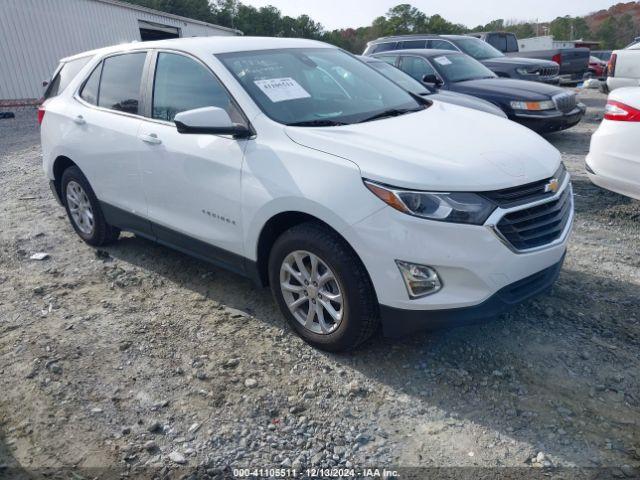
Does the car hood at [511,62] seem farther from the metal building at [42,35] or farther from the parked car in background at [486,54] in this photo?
the metal building at [42,35]

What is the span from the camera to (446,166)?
2705mm

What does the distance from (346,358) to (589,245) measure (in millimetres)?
A: 2598

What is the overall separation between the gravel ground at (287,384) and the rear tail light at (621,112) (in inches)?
42.1

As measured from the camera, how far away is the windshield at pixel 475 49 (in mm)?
11749

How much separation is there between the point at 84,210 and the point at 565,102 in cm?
717

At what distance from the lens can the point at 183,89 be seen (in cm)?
371

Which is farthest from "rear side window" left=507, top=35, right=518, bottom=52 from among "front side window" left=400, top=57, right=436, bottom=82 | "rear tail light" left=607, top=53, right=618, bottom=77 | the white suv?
the white suv

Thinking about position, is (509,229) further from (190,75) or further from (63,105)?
(63,105)

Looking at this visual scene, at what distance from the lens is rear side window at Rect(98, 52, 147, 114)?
4078mm

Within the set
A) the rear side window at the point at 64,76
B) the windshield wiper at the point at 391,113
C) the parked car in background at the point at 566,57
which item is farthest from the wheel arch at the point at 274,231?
the parked car in background at the point at 566,57

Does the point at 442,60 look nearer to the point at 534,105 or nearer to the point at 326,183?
the point at 534,105

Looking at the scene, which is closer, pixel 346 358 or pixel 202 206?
pixel 346 358

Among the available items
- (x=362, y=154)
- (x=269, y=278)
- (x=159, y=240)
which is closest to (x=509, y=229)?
(x=362, y=154)

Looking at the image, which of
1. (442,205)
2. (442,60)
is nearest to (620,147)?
(442,205)
